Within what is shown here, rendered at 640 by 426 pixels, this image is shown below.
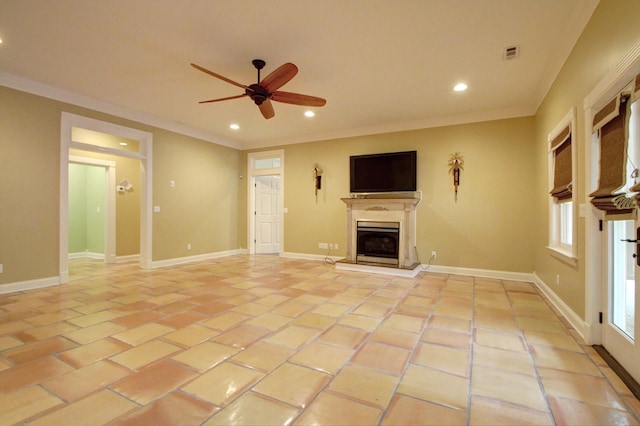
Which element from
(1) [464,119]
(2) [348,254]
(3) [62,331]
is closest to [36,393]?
(3) [62,331]

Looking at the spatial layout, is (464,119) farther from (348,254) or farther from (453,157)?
(348,254)

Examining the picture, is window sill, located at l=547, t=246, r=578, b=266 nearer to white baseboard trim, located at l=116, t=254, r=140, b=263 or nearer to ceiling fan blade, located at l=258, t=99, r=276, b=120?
ceiling fan blade, located at l=258, t=99, r=276, b=120

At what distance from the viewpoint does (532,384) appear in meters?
1.87

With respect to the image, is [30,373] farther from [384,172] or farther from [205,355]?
[384,172]

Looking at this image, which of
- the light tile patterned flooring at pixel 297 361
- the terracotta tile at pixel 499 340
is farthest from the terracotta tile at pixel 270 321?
the terracotta tile at pixel 499 340

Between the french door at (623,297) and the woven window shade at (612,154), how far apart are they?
0.18 m

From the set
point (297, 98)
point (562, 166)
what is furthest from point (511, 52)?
point (297, 98)

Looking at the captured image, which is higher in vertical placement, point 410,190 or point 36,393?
point 410,190

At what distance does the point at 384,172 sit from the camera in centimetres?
575

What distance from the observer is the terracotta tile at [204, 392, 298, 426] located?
59.2 inches

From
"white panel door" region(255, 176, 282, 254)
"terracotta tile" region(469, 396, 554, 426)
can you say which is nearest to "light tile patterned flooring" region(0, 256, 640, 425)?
"terracotta tile" region(469, 396, 554, 426)

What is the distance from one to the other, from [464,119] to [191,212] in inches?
230

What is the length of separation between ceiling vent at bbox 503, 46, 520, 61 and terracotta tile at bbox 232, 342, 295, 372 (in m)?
3.79

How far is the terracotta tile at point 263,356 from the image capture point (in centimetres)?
207
